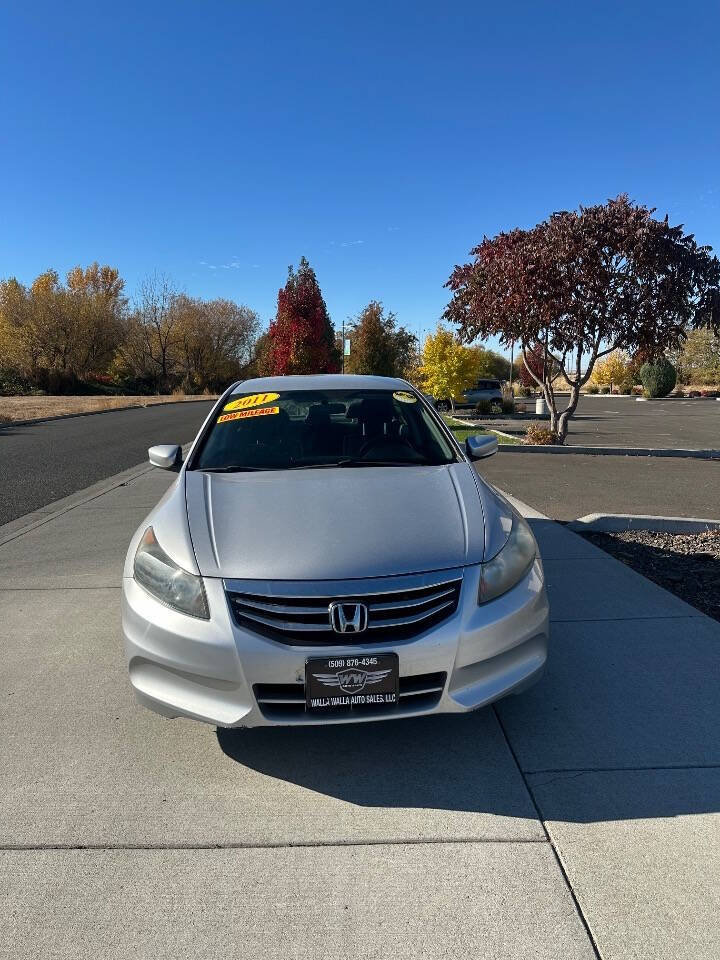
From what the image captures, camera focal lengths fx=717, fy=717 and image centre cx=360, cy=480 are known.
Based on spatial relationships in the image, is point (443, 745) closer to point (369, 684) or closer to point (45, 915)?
point (369, 684)

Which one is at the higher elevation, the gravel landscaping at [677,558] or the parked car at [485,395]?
the parked car at [485,395]

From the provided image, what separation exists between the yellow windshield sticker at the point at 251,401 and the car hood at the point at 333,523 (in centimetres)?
98

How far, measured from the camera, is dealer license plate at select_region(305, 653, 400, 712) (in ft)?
8.57

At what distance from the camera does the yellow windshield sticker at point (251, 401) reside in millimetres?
4613

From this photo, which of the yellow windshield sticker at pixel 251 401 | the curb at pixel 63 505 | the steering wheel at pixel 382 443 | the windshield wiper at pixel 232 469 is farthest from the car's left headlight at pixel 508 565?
the curb at pixel 63 505

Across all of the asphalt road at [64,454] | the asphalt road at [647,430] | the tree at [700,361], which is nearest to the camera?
the asphalt road at [64,454]

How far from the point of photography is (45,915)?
7.12 ft

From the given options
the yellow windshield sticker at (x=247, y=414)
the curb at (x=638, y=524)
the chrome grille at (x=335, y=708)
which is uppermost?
the yellow windshield sticker at (x=247, y=414)

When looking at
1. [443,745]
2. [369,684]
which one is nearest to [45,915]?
[369,684]

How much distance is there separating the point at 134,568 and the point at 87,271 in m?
84.8

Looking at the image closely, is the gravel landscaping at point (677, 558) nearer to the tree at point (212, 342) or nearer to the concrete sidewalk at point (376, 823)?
the concrete sidewalk at point (376, 823)

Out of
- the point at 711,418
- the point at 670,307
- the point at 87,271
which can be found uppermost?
the point at 87,271

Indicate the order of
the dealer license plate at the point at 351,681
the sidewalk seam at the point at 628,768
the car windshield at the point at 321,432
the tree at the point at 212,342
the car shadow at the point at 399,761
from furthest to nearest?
the tree at the point at 212,342 → the car windshield at the point at 321,432 → the sidewalk seam at the point at 628,768 → the car shadow at the point at 399,761 → the dealer license plate at the point at 351,681

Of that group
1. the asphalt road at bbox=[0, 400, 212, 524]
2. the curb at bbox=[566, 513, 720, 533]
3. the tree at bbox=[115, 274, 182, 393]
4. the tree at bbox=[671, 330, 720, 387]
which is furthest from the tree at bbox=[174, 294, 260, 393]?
the curb at bbox=[566, 513, 720, 533]
